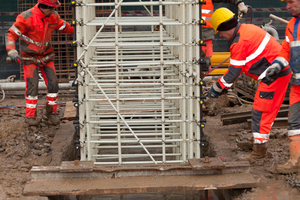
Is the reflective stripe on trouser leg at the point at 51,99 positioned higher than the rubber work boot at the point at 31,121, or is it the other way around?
the reflective stripe on trouser leg at the point at 51,99

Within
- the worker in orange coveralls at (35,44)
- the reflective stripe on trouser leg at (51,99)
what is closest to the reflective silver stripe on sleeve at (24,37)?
the worker in orange coveralls at (35,44)

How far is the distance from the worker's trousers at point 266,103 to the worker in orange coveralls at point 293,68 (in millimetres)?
203

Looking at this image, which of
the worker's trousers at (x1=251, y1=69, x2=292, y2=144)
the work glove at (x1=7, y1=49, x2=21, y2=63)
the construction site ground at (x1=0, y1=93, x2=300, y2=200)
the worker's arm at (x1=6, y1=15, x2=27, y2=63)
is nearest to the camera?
the construction site ground at (x1=0, y1=93, x2=300, y2=200)

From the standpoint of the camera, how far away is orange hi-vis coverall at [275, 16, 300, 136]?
13.0 ft

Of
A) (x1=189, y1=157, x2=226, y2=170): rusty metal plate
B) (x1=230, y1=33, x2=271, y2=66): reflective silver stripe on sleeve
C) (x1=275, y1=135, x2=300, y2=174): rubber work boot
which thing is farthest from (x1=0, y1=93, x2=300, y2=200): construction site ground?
(x1=230, y1=33, x2=271, y2=66): reflective silver stripe on sleeve

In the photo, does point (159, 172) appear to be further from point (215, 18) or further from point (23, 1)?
point (23, 1)

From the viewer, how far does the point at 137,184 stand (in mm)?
3986

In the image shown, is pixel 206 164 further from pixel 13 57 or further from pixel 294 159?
pixel 13 57

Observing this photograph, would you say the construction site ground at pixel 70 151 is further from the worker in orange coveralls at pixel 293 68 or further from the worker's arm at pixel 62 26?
the worker's arm at pixel 62 26

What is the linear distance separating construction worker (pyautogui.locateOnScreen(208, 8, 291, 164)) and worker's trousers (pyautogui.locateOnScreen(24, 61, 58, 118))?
Result: 2994 millimetres

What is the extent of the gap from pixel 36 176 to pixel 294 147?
9.65ft

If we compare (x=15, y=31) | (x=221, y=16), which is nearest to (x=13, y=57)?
(x=15, y=31)

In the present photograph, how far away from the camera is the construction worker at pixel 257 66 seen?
14.3 feet

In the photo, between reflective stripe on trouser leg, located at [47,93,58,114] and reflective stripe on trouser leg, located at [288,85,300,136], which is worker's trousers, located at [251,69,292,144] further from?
reflective stripe on trouser leg, located at [47,93,58,114]
